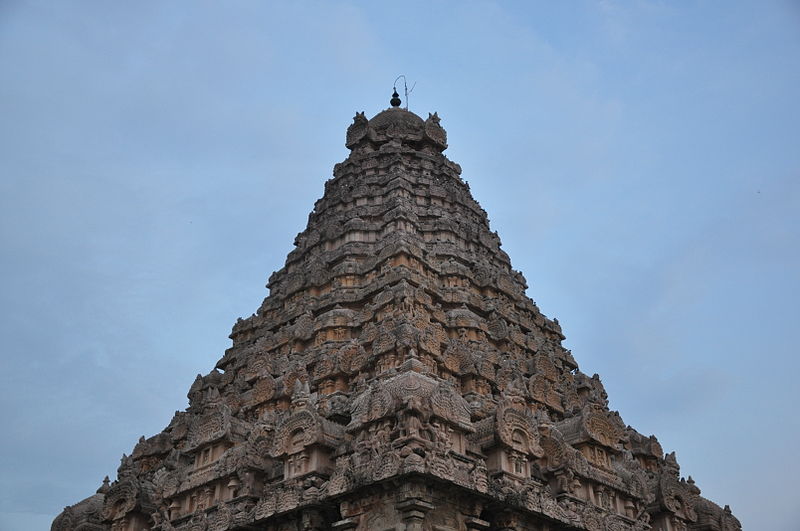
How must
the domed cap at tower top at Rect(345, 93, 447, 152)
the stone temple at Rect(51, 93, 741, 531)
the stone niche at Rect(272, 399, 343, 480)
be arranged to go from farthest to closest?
the domed cap at tower top at Rect(345, 93, 447, 152), the stone niche at Rect(272, 399, 343, 480), the stone temple at Rect(51, 93, 741, 531)

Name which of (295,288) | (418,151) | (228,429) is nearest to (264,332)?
(295,288)

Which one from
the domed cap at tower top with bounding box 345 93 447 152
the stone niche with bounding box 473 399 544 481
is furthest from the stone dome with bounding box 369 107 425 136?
the stone niche with bounding box 473 399 544 481

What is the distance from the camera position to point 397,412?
21531 mm

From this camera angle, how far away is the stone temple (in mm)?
21344

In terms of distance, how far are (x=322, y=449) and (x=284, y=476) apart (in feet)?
5.15

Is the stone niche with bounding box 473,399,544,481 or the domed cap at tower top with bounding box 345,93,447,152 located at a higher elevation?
the domed cap at tower top with bounding box 345,93,447,152

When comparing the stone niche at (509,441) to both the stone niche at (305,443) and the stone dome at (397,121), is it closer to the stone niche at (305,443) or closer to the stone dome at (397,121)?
the stone niche at (305,443)

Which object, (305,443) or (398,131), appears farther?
(398,131)

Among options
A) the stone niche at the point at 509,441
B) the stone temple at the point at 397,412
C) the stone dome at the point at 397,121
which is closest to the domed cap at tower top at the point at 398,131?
the stone dome at the point at 397,121

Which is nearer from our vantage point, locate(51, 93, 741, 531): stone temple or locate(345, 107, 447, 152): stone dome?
locate(51, 93, 741, 531): stone temple

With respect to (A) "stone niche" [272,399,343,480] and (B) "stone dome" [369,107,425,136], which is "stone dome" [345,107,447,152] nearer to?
(B) "stone dome" [369,107,425,136]

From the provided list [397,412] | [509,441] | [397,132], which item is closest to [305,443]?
[397,412]

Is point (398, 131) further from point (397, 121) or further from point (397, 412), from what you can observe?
point (397, 412)

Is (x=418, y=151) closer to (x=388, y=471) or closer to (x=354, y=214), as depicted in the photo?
(x=354, y=214)
